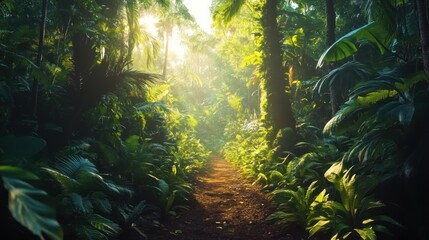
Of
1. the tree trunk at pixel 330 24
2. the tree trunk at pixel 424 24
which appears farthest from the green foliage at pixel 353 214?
the tree trunk at pixel 330 24

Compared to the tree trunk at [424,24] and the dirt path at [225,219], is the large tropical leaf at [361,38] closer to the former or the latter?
the tree trunk at [424,24]

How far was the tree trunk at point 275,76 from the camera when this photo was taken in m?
9.89

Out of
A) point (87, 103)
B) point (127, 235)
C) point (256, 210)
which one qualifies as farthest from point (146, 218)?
point (87, 103)

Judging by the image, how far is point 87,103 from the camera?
258 inches

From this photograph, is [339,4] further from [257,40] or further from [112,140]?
[112,140]

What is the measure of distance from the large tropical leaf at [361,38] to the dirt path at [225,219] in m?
3.29

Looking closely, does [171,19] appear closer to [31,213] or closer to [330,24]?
[330,24]

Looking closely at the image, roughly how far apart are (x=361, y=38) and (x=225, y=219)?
439 centimetres

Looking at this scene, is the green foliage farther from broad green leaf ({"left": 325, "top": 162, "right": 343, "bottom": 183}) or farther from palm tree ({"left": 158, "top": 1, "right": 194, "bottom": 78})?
palm tree ({"left": 158, "top": 1, "right": 194, "bottom": 78})

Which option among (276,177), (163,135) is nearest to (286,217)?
(276,177)

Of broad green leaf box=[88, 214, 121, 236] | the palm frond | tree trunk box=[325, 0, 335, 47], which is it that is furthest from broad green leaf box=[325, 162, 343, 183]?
tree trunk box=[325, 0, 335, 47]

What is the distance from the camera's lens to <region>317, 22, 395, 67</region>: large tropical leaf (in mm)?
5434

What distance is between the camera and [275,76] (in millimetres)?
9969

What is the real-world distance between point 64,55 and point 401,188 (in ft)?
24.6
